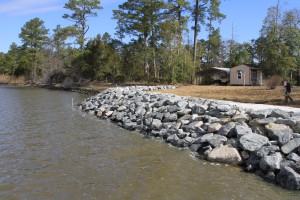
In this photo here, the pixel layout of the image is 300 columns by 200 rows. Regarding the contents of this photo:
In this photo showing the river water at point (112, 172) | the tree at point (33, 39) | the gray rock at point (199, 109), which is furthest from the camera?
the tree at point (33, 39)

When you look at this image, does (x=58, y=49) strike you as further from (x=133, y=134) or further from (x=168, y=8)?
(x=133, y=134)

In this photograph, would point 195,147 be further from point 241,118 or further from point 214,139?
point 241,118

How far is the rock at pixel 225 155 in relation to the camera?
8.27 m

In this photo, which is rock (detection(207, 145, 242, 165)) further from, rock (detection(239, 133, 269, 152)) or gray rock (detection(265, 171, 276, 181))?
gray rock (detection(265, 171, 276, 181))

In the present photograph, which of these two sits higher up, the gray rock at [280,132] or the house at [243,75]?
the house at [243,75]

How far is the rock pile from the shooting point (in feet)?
24.7

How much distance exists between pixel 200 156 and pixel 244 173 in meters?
1.51

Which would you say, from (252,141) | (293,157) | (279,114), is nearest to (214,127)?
(252,141)

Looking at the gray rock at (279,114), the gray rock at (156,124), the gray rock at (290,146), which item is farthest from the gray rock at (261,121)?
the gray rock at (156,124)

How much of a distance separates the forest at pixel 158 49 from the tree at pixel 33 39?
399 mm

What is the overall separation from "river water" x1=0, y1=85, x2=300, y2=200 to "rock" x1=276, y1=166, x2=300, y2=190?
0.15m

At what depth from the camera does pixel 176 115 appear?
12.7 m

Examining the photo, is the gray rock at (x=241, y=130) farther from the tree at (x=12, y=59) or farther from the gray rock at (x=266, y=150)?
the tree at (x=12, y=59)

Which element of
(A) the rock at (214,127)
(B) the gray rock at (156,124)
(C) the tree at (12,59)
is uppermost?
(C) the tree at (12,59)
